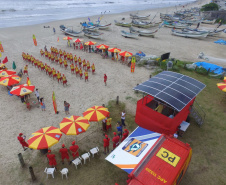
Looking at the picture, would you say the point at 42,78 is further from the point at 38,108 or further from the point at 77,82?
the point at 38,108

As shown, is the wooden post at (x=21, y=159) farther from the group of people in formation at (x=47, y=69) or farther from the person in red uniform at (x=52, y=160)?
the group of people in formation at (x=47, y=69)

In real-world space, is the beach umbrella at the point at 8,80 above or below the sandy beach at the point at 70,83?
above

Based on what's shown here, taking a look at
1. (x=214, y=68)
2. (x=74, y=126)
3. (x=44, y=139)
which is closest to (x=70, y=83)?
(x=74, y=126)

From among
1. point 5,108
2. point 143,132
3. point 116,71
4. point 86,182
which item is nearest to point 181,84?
point 143,132

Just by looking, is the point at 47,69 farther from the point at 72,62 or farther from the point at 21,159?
the point at 21,159

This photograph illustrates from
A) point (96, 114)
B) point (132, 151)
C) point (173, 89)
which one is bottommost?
point (96, 114)

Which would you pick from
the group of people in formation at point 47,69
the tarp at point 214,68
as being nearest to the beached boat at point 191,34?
the tarp at point 214,68
